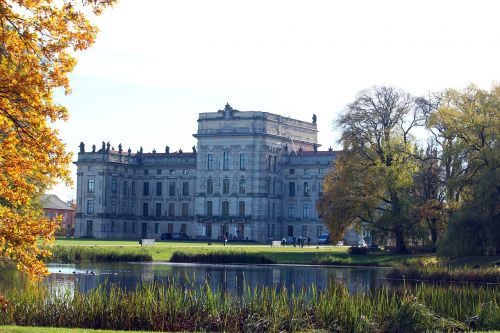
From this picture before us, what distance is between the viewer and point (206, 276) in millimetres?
36656

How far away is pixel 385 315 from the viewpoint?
77.2 feet

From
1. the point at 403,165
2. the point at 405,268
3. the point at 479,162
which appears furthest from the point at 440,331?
the point at 403,165

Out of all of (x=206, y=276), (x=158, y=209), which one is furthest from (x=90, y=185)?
(x=206, y=276)

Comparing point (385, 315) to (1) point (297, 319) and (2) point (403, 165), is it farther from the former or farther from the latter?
(2) point (403, 165)

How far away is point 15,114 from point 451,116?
139 feet

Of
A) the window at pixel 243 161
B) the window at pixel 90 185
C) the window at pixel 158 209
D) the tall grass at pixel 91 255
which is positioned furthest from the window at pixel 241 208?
the tall grass at pixel 91 255

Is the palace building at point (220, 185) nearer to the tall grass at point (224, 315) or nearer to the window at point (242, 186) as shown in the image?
the window at point (242, 186)

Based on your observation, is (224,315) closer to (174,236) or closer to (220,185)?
(220,185)

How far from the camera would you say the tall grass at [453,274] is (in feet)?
→ 132

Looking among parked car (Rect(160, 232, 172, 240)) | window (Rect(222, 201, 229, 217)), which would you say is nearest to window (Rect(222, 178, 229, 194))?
window (Rect(222, 201, 229, 217))

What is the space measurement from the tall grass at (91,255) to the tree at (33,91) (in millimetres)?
37041

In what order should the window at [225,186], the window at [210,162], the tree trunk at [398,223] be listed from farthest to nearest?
the window at [210,162] < the window at [225,186] < the tree trunk at [398,223]

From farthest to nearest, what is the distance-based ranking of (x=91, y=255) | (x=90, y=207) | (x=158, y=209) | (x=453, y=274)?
(x=158, y=209), (x=90, y=207), (x=91, y=255), (x=453, y=274)

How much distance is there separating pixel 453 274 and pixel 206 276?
11.9 metres
